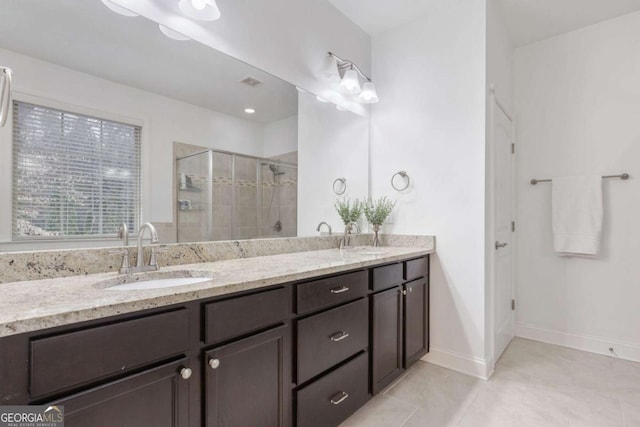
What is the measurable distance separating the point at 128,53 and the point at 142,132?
0.34m

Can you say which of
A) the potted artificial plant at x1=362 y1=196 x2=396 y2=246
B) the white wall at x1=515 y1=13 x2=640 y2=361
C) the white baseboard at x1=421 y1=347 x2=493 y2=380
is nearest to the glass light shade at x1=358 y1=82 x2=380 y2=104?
the potted artificial plant at x1=362 y1=196 x2=396 y2=246

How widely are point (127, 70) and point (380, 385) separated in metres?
2.07

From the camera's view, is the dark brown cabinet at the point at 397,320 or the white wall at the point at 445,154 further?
the white wall at the point at 445,154

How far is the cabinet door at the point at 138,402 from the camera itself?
0.79m

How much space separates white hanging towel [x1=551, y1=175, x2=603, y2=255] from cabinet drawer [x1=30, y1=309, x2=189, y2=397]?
10.1 ft

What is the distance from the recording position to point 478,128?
2.29 metres

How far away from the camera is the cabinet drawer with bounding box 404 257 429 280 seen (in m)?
2.16

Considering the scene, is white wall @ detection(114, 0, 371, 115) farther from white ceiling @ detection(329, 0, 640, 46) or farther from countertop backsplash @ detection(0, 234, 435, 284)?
countertop backsplash @ detection(0, 234, 435, 284)

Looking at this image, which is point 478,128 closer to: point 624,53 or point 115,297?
point 624,53

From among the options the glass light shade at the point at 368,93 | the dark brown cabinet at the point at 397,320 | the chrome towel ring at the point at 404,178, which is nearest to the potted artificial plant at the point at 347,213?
the chrome towel ring at the point at 404,178

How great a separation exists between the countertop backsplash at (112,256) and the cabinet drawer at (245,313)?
55cm

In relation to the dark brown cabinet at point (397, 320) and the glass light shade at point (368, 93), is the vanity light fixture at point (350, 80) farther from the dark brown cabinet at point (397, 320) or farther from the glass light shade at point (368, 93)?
the dark brown cabinet at point (397, 320)

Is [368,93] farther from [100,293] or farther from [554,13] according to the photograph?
[100,293]

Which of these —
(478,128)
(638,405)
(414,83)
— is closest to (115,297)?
(478,128)
